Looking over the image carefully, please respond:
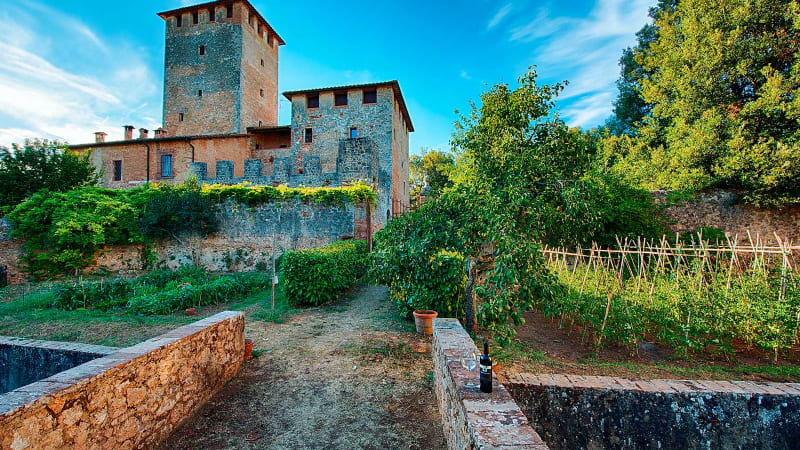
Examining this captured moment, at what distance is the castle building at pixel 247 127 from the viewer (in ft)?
44.3

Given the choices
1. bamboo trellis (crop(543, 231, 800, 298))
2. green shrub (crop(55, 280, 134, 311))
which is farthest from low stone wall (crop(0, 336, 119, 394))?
bamboo trellis (crop(543, 231, 800, 298))

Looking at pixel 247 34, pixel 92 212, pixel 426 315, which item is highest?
pixel 247 34

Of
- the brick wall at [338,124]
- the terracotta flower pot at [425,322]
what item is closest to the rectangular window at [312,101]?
the brick wall at [338,124]

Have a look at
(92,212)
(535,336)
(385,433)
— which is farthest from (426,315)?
(92,212)

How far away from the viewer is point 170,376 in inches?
113

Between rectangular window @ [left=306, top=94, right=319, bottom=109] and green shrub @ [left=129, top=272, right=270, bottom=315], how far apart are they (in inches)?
512

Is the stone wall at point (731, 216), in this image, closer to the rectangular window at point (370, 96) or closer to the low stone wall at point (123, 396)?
the rectangular window at point (370, 96)

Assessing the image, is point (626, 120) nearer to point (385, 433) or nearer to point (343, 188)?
point (343, 188)

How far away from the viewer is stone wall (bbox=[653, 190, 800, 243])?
1185 centimetres

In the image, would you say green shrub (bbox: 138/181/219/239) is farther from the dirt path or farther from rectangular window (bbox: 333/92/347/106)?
rectangular window (bbox: 333/92/347/106)

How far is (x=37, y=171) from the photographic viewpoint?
1451 cm

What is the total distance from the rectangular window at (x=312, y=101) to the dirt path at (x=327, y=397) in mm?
15823

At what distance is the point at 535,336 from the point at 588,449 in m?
2.78

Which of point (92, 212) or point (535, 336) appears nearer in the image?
point (535, 336)
